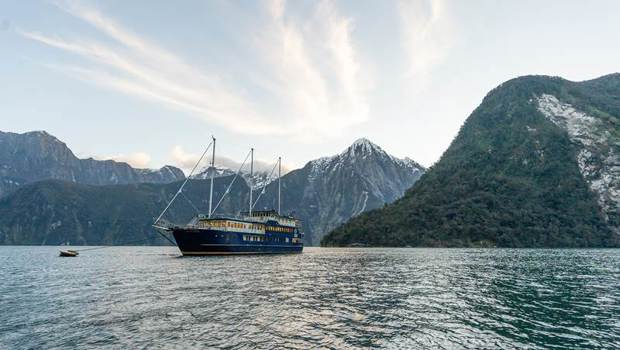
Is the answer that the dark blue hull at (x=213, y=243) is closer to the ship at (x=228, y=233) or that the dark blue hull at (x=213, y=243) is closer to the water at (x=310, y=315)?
the ship at (x=228, y=233)

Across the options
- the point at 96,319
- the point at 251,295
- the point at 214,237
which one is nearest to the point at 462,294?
the point at 251,295

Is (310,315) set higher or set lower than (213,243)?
lower

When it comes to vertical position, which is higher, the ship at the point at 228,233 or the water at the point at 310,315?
the ship at the point at 228,233

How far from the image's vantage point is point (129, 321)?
84.7 feet

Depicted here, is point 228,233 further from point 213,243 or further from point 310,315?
point 310,315

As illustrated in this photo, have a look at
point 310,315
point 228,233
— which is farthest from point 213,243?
point 310,315

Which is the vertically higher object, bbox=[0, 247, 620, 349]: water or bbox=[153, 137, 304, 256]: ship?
bbox=[153, 137, 304, 256]: ship

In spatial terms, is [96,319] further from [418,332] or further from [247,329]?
[418,332]

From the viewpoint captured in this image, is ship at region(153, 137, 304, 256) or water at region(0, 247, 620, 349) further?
ship at region(153, 137, 304, 256)

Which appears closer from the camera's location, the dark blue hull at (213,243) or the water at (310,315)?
the water at (310,315)

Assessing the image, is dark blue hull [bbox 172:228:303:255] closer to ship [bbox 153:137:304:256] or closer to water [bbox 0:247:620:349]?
ship [bbox 153:137:304:256]

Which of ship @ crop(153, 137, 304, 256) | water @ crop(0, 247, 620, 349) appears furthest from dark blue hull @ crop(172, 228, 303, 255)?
water @ crop(0, 247, 620, 349)

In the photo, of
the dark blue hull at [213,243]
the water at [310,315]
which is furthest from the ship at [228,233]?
the water at [310,315]

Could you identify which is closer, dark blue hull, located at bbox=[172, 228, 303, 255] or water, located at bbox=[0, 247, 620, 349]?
water, located at bbox=[0, 247, 620, 349]
